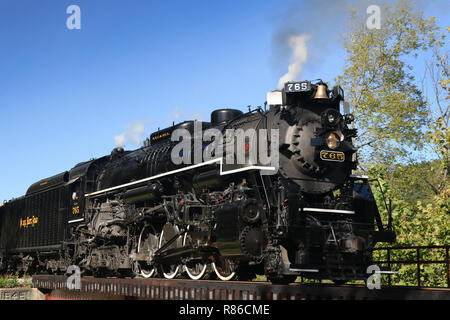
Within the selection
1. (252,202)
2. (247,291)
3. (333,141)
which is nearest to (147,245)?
(252,202)

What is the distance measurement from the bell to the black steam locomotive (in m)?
0.03

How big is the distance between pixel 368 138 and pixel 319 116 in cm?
1557

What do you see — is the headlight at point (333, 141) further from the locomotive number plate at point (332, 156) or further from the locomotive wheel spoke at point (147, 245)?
the locomotive wheel spoke at point (147, 245)

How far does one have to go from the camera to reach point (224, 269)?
1150cm

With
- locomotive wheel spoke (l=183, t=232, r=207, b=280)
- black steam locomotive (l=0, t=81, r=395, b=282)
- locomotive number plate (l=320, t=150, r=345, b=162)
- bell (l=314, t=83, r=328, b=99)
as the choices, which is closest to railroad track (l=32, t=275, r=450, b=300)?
black steam locomotive (l=0, t=81, r=395, b=282)

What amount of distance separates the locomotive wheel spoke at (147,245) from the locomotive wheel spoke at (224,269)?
276 centimetres

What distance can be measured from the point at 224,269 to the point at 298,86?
Result: 14.4 ft

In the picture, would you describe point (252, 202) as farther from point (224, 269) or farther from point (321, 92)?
point (321, 92)

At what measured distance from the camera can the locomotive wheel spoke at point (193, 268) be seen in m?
12.0

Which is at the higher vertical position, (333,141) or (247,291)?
(333,141)

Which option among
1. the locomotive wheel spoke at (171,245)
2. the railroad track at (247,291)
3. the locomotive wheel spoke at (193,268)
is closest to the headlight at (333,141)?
the railroad track at (247,291)

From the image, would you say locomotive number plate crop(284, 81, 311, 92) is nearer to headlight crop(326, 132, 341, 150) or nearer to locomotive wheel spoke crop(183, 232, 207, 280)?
headlight crop(326, 132, 341, 150)
